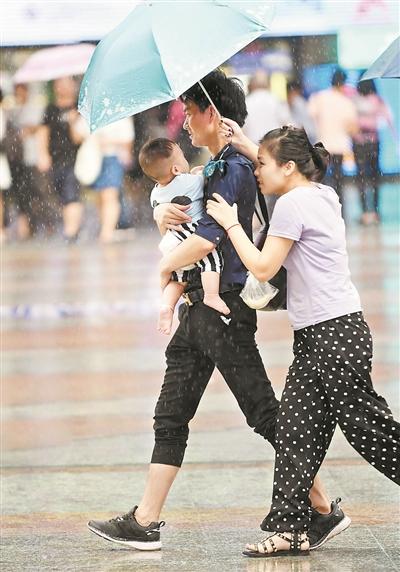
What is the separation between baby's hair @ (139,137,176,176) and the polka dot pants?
846mm

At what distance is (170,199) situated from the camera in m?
5.50

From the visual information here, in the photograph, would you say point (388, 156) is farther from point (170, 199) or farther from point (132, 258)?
point (170, 199)

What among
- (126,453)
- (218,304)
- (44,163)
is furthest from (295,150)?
(44,163)

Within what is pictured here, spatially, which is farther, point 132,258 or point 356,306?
point 132,258

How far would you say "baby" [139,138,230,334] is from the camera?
214 inches

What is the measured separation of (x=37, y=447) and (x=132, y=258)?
10.6 meters

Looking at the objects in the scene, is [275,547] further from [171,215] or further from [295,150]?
[295,150]

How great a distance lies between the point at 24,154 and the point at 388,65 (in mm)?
17640

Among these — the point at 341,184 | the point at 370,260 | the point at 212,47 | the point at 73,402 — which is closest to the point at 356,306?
the point at 212,47

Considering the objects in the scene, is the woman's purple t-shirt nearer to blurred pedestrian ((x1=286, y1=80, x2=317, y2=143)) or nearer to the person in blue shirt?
the person in blue shirt

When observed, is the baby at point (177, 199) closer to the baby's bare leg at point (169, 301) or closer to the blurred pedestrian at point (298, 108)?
the baby's bare leg at point (169, 301)

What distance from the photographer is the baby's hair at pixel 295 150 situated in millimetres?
5355

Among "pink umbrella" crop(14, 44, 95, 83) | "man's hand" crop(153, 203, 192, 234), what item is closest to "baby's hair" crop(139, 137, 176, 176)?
"man's hand" crop(153, 203, 192, 234)

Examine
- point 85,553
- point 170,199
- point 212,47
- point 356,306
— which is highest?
point 212,47
